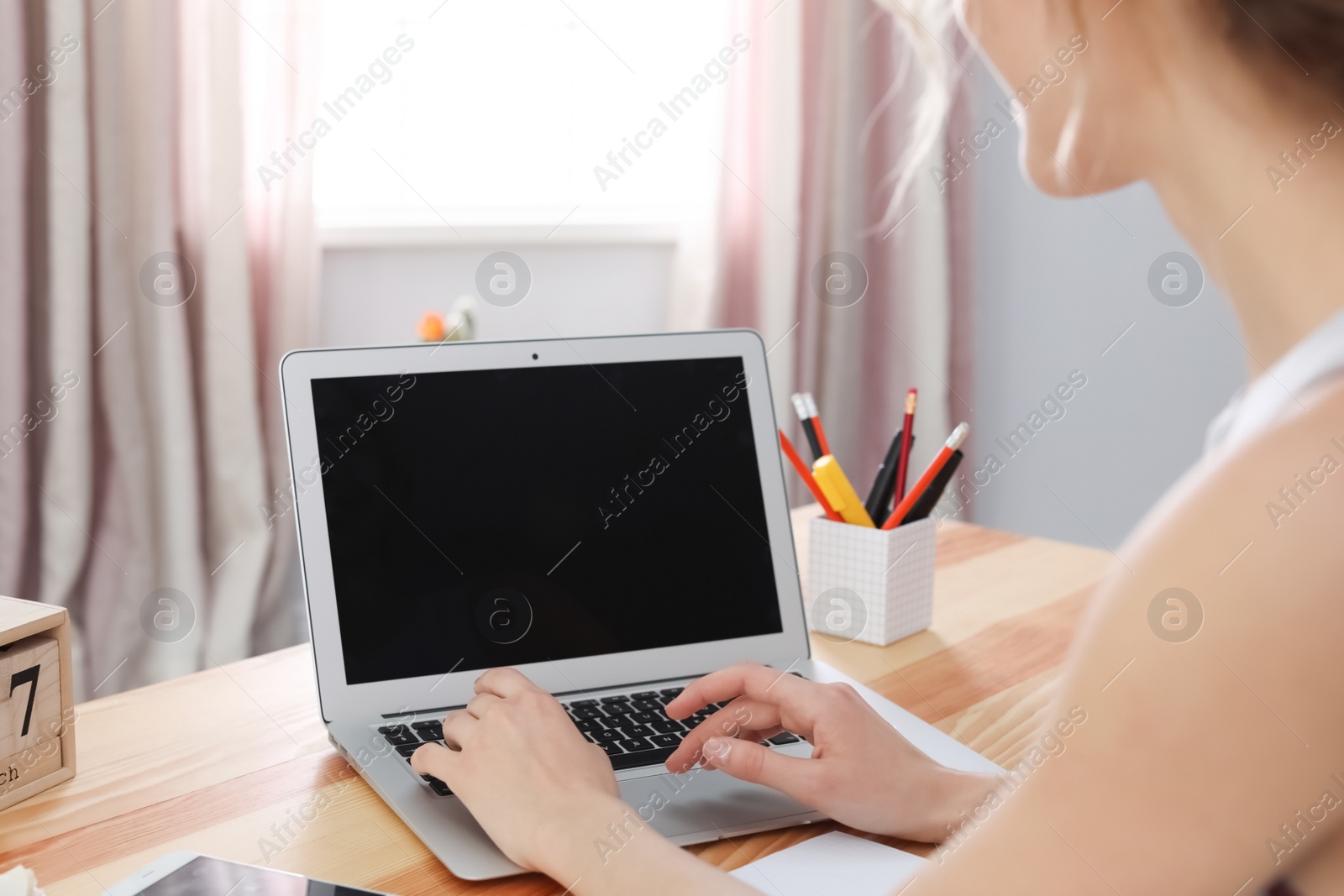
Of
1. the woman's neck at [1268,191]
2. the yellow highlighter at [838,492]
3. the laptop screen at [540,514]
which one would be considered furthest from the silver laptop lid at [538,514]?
the woman's neck at [1268,191]

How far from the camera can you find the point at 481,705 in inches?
27.8

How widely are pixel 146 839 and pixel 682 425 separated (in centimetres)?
50

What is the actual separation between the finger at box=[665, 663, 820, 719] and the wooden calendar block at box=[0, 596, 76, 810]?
40 centimetres

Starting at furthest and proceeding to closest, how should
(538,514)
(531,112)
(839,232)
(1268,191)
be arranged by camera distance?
(839,232) < (531,112) < (538,514) < (1268,191)

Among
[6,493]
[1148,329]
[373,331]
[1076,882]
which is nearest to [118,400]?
[6,493]

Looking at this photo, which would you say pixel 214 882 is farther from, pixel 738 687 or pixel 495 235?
pixel 495 235

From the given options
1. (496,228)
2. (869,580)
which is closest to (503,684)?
(869,580)

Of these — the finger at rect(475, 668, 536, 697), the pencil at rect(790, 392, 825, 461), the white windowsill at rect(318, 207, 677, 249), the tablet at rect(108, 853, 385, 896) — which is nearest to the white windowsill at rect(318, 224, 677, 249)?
the white windowsill at rect(318, 207, 677, 249)

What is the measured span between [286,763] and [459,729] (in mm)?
159

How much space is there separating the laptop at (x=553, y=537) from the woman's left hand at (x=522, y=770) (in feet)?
0.19

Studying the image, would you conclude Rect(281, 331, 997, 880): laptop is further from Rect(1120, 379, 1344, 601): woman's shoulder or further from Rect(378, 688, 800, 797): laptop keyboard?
Rect(1120, 379, 1344, 601): woman's shoulder

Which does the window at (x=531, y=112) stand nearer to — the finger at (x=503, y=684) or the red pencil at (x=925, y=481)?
the red pencil at (x=925, y=481)

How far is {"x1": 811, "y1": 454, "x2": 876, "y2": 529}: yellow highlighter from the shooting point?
1.04 m

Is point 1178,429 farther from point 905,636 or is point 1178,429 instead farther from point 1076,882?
point 1076,882
